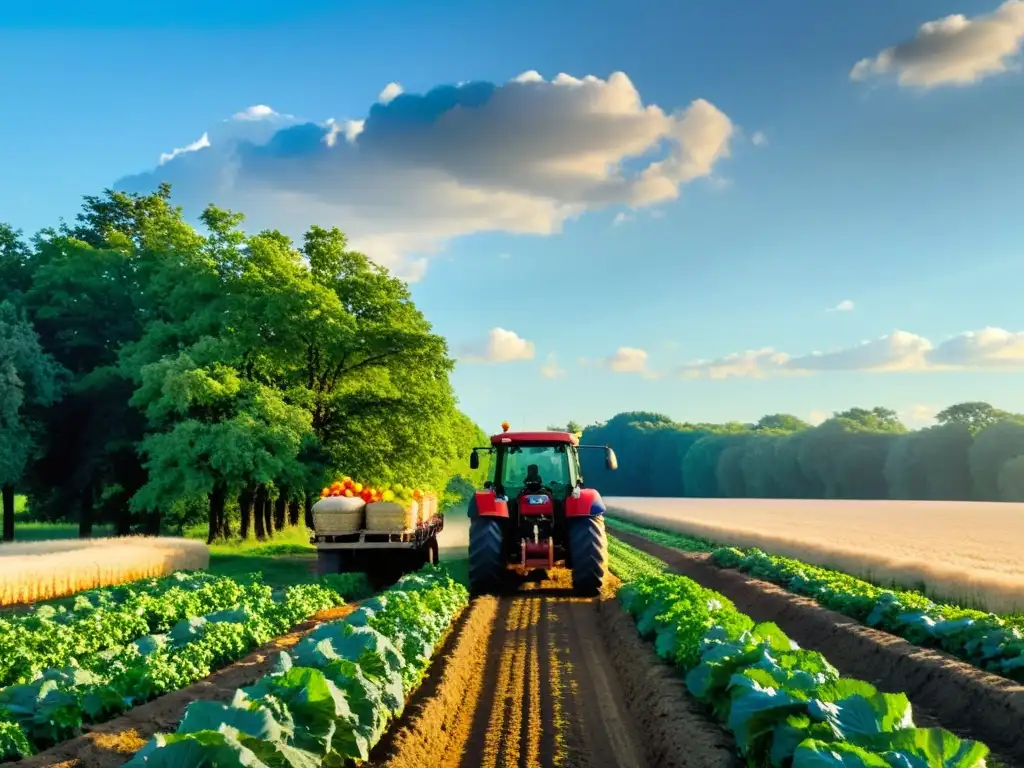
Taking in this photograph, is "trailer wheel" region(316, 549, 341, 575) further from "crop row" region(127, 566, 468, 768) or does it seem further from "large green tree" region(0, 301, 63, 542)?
"large green tree" region(0, 301, 63, 542)

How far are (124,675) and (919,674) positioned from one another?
913 centimetres

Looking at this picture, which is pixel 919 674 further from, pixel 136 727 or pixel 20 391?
pixel 20 391

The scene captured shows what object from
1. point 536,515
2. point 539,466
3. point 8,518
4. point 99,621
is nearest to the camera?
point 99,621

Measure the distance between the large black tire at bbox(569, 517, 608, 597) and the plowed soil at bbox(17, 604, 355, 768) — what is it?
739cm

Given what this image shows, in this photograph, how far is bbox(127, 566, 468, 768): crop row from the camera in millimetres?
5262

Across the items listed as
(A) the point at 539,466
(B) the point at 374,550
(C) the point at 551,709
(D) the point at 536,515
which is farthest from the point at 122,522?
(C) the point at 551,709

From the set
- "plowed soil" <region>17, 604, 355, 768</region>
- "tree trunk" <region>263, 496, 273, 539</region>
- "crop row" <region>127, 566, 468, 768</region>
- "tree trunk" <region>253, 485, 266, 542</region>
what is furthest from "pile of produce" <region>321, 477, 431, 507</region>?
"tree trunk" <region>263, 496, 273, 539</region>

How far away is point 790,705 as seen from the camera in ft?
21.4

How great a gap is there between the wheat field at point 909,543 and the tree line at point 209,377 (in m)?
14.3

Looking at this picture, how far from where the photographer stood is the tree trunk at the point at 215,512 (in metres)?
34.2

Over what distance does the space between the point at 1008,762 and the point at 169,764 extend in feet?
24.0

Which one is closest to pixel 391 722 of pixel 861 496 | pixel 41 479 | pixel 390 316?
pixel 390 316

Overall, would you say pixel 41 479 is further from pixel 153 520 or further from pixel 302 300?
pixel 302 300

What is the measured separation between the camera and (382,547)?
20.3 meters
